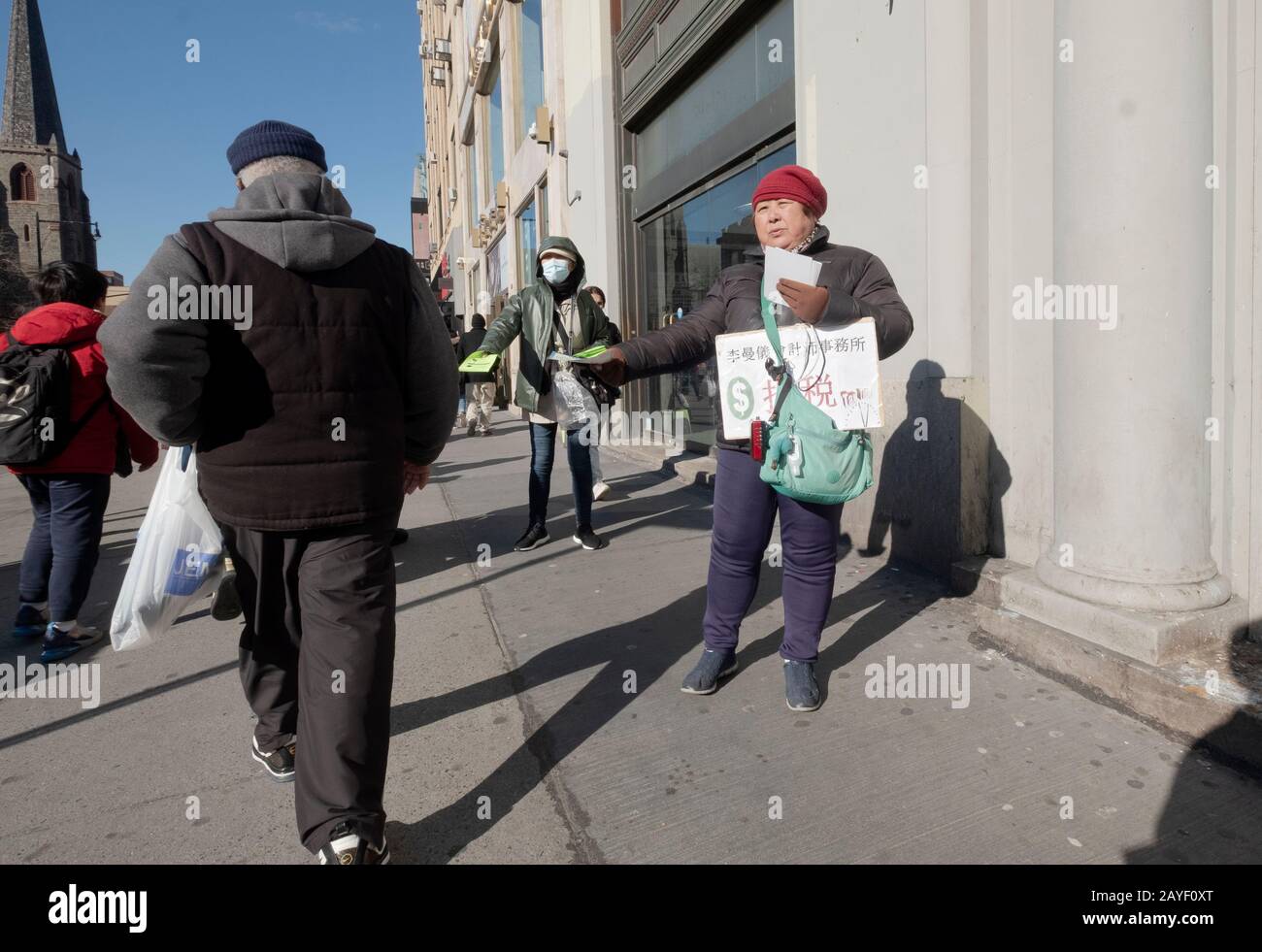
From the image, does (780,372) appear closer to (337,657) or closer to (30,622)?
(337,657)

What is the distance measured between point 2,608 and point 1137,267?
590 centimetres

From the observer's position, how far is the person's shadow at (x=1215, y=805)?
2059 mm

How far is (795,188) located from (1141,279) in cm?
123

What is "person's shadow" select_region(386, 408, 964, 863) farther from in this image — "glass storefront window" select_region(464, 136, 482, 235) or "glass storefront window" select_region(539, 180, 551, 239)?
"glass storefront window" select_region(464, 136, 482, 235)

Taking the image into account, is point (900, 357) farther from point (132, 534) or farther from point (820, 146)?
point (132, 534)

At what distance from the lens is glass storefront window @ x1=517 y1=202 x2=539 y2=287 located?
15837 millimetres

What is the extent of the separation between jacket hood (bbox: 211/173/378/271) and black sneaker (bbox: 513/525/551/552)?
3.49m

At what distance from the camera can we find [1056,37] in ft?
10.1

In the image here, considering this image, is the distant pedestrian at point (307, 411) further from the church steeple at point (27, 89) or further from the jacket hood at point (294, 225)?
the church steeple at point (27, 89)

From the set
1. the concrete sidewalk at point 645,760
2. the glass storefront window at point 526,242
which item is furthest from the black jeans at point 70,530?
the glass storefront window at point 526,242

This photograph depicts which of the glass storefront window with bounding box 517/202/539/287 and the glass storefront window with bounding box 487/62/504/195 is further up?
the glass storefront window with bounding box 487/62/504/195

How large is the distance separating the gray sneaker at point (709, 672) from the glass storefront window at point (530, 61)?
1386 cm

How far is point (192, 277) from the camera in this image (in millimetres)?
1897

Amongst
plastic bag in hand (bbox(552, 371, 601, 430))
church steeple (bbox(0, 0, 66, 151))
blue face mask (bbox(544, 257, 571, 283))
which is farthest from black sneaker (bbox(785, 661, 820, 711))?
church steeple (bbox(0, 0, 66, 151))
